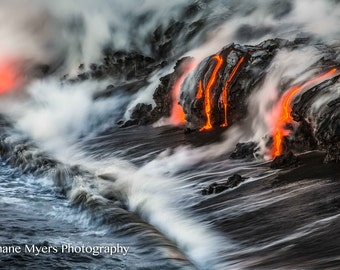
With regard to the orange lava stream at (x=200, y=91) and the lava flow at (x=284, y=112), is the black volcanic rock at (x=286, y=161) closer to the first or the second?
the lava flow at (x=284, y=112)

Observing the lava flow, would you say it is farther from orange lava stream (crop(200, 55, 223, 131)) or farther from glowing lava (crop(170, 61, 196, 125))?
glowing lava (crop(170, 61, 196, 125))

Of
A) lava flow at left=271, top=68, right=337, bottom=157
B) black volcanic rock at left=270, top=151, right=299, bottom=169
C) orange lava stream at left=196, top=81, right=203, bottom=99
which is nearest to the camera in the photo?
black volcanic rock at left=270, top=151, right=299, bottom=169

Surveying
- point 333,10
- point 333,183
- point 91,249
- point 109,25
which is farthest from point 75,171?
point 109,25

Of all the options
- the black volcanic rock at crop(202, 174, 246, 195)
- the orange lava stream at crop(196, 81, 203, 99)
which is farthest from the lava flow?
the orange lava stream at crop(196, 81, 203, 99)

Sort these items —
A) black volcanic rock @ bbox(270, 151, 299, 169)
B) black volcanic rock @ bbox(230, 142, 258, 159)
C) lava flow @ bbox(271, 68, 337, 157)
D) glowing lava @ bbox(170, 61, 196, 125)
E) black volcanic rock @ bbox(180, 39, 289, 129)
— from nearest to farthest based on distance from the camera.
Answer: black volcanic rock @ bbox(270, 151, 299, 169)
lava flow @ bbox(271, 68, 337, 157)
black volcanic rock @ bbox(230, 142, 258, 159)
black volcanic rock @ bbox(180, 39, 289, 129)
glowing lava @ bbox(170, 61, 196, 125)

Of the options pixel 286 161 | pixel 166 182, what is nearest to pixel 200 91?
pixel 166 182

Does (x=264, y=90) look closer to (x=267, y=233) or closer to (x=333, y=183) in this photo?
(x=333, y=183)

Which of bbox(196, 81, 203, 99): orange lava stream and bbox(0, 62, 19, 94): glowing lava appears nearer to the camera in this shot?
bbox(196, 81, 203, 99): orange lava stream
